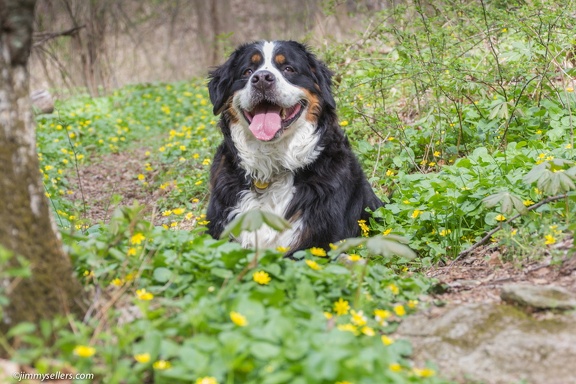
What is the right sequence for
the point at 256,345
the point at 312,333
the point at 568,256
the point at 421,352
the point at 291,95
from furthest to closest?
1. the point at 291,95
2. the point at 568,256
3. the point at 421,352
4. the point at 312,333
5. the point at 256,345

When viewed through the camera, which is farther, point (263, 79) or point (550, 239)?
point (263, 79)

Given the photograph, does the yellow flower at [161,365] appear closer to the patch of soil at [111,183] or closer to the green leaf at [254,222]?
the green leaf at [254,222]

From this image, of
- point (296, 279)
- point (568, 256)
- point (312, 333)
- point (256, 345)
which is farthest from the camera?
point (568, 256)

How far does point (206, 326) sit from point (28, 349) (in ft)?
1.83

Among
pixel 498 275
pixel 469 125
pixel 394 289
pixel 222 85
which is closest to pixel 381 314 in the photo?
pixel 394 289

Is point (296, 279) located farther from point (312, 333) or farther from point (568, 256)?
point (568, 256)

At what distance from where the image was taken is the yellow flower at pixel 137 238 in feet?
8.66

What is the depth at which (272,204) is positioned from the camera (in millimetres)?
4145

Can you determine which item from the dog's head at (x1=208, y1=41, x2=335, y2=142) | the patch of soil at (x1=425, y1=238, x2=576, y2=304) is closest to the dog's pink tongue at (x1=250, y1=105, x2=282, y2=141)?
the dog's head at (x1=208, y1=41, x2=335, y2=142)

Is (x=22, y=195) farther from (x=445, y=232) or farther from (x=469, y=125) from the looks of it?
(x=469, y=125)

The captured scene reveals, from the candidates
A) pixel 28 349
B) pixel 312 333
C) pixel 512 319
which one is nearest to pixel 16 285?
pixel 28 349

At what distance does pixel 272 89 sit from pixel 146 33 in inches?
448

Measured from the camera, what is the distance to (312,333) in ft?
6.92

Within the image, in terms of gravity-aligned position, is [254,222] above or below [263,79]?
below
